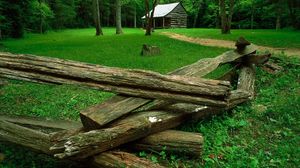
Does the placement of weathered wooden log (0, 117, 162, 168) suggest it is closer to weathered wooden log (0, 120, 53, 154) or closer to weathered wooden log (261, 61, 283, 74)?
weathered wooden log (0, 120, 53, 154)

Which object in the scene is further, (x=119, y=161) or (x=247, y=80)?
(x=247, y=80)

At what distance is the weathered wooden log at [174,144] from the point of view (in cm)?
448

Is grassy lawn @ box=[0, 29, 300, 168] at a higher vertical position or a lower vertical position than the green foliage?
lower

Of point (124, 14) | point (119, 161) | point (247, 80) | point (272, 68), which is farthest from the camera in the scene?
point (124, 14)

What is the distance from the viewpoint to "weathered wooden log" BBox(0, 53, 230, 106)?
15.0ft

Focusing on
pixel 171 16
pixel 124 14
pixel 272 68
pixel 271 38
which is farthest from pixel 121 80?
pixel 124 14

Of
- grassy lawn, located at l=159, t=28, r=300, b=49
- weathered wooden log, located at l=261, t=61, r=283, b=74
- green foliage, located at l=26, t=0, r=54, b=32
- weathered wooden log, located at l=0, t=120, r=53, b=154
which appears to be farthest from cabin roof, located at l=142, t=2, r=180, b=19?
weathered wooden log, located at l=0, t=120, r=53, b=154

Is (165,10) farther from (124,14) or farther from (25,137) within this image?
(25,137)

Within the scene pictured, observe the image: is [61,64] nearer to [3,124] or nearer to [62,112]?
[3,124]

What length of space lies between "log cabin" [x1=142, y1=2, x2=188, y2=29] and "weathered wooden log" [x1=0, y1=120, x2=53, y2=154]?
5781 centimetres

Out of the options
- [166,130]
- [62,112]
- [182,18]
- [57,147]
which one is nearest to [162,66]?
[62,112]

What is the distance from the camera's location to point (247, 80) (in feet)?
25.4

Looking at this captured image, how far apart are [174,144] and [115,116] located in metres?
0.95

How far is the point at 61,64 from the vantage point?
4.80 meters
